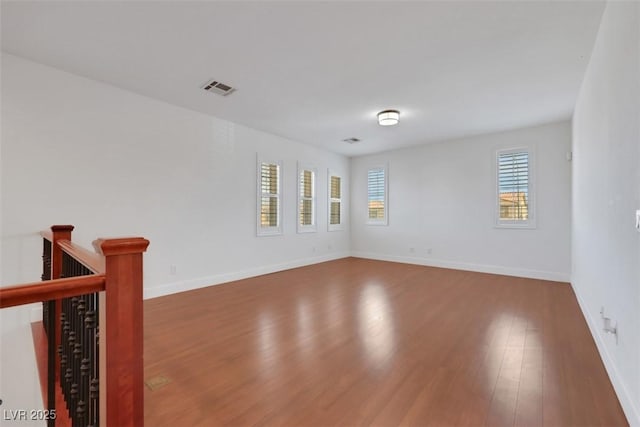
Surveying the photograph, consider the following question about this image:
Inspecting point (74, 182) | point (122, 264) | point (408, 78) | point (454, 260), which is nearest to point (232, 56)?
point (408, 78)

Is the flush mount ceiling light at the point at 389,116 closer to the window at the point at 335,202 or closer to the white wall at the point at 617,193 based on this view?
the white wall at the point at 617,193

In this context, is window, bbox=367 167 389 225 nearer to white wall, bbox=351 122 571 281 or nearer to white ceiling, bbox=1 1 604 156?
white wall, bbox=351 122 571 281

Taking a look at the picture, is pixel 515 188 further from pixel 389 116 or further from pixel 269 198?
pixel 269 198

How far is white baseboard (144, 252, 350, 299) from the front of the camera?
13.0 ft

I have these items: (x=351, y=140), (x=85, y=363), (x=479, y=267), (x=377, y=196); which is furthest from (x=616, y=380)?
(x=377, y=196)

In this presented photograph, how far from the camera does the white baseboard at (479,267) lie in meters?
4.91

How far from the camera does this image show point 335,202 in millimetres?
7414

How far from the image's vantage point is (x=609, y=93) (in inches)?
85.4

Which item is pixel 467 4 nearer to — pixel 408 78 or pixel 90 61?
pixel 408 78

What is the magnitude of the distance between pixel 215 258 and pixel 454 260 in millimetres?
4626

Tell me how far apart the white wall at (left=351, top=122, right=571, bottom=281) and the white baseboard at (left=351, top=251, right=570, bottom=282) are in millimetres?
15

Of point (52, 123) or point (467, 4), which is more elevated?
point (467, 4)

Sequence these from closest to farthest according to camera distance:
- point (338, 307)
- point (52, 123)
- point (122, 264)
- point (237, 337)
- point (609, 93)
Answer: point (122, 264)
point (609, 93)
point (237, 337)
point (52, 123)
point (338, 307)

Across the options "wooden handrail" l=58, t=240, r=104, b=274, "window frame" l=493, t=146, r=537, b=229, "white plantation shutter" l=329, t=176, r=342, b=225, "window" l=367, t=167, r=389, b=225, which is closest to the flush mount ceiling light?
"window frame" l=493, t=146, r=537, b=229
